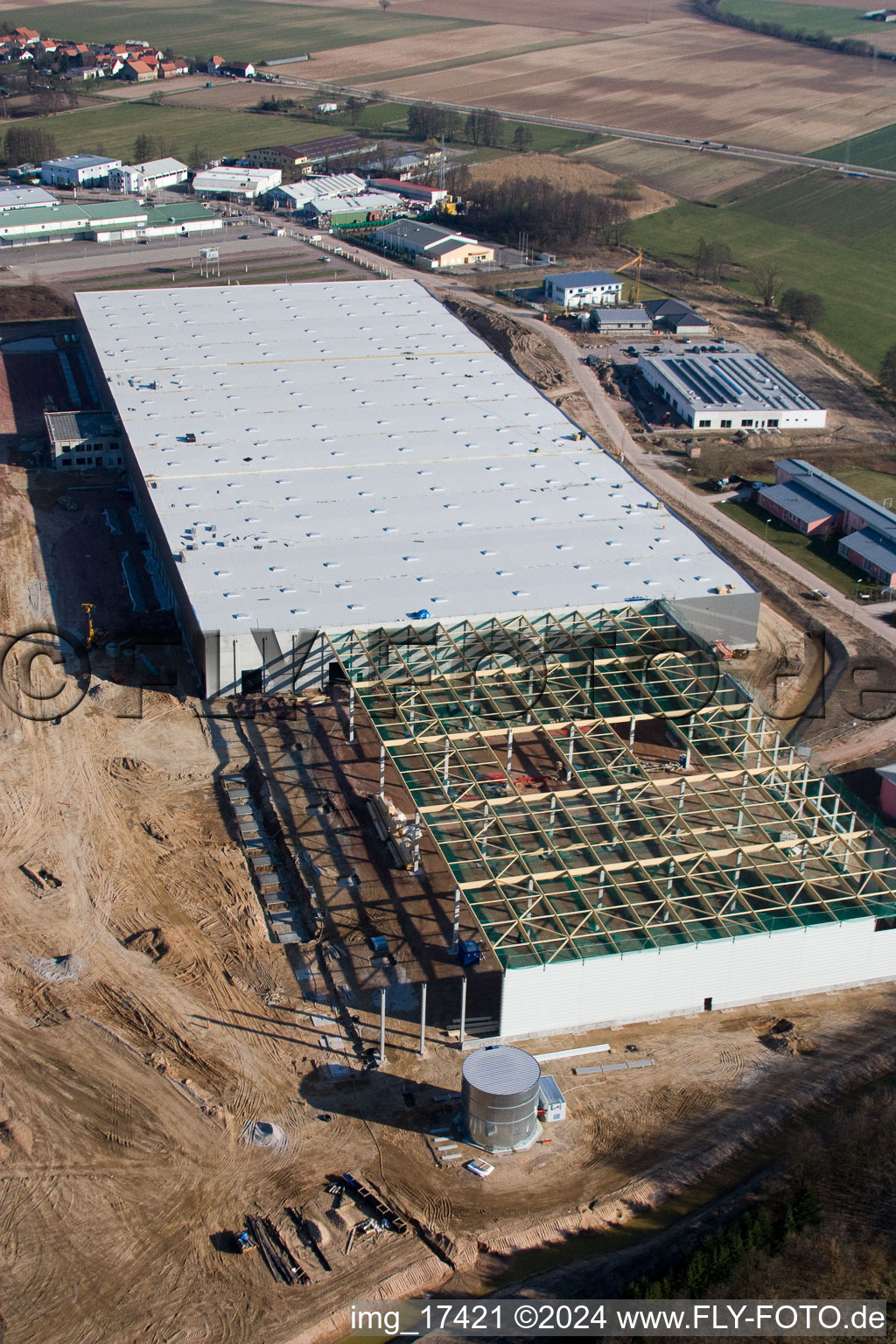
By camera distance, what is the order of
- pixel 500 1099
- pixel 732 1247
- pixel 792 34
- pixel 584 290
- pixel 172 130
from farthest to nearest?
1. pixel 792 34
2. pixel 172 130
3. pixel 584 290
4. pixel 500 1099
5. pixel 732 1247

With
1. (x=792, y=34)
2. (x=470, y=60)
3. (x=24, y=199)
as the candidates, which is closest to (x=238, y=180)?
(x=24, y=199)

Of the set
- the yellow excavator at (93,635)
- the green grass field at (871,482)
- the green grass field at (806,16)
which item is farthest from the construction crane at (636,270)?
the green grass field at (806,16)

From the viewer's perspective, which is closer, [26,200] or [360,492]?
[360,492]

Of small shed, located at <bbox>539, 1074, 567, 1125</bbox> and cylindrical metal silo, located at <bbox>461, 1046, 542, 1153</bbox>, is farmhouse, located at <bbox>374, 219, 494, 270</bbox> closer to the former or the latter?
small shed, located at <bbox>539, 1074, 567, 1125</bbox>

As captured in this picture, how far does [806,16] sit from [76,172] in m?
102

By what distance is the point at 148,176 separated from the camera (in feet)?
321

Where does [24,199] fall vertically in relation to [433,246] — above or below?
above

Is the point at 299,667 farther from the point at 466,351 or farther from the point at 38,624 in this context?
the point at 466,351

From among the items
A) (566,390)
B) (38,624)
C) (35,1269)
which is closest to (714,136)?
(566,390)

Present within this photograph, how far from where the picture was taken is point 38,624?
4094 centimetres

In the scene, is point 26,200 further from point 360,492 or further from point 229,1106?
point 229,1106

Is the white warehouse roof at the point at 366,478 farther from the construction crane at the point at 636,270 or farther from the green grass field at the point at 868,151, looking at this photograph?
the green grass field at the point at 868,151

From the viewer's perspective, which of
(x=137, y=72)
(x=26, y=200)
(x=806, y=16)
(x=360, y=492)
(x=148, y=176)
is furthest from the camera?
(x=806, y=16)

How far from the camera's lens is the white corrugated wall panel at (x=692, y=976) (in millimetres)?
26219
